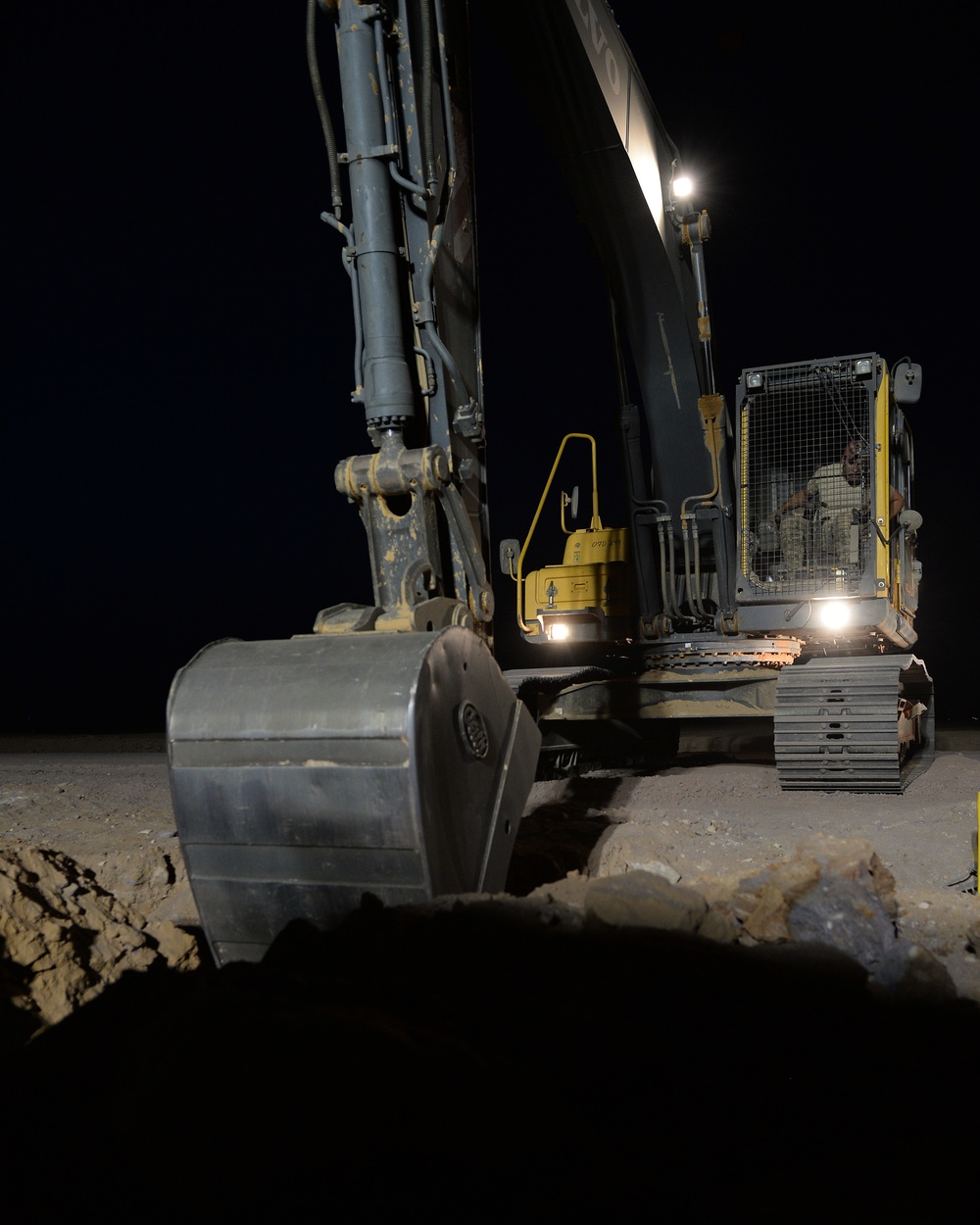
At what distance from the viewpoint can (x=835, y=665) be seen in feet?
19.7

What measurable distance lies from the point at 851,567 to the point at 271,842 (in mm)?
5042

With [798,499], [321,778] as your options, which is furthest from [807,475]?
[321,778]

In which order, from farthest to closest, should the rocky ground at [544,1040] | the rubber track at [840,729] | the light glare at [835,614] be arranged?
the light glare at [835,614], the rubber track at [840,729], the rocky ground at [544,1040]

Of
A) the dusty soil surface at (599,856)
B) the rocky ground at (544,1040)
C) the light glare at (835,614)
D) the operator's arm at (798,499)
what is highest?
the operator's arm at (798,499)

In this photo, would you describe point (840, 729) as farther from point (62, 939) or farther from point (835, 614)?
point (62, 939)

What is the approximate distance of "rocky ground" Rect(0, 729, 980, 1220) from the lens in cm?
160

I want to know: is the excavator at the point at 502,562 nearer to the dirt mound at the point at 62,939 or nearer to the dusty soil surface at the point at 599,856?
the dusty soil surface at the point at 599,856

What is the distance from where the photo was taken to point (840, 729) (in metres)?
5.57

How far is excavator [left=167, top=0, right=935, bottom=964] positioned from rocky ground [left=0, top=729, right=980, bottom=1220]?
349 millimetres

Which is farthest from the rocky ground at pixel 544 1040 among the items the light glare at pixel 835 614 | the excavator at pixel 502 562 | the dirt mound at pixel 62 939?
the light glare at pixel 835 614

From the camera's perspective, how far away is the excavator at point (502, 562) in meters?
2.38

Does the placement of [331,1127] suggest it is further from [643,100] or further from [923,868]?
[643,100]

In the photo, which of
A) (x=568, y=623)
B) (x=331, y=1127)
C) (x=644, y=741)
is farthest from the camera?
(x=644, y=741)

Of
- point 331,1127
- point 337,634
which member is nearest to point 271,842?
point 337,634
